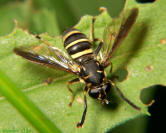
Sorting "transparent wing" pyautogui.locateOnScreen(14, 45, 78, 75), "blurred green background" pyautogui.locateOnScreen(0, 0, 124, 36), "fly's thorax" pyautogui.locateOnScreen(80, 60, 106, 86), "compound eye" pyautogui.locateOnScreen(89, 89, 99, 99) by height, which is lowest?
"compound eye" pyautogui.locateOnScreen(89, 89, 99, 99)

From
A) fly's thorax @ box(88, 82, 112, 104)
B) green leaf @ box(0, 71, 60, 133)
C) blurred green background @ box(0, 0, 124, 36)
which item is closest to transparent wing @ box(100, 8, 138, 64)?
fly's thorax @ box(88, 82, 112, 104)

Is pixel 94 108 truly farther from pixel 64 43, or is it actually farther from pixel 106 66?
pixel 64 43

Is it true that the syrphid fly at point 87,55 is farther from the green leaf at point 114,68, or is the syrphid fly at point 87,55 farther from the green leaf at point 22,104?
the green leaf at point 22,104

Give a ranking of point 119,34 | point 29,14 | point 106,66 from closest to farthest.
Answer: point 119,34, point 106,66, point 29,14

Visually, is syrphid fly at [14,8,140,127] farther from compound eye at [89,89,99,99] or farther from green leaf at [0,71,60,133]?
Answer: green leaf at [0,71,60,133]

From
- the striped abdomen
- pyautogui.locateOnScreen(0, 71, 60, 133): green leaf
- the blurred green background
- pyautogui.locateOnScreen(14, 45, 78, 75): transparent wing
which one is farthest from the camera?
the blurred green background

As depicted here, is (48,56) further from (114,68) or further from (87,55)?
(114,68)

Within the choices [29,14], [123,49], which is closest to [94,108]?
[123,49]
